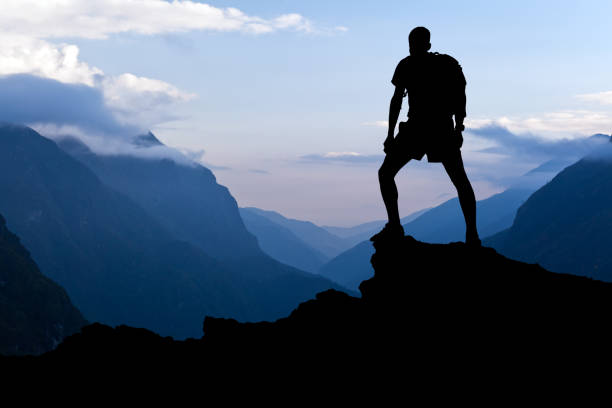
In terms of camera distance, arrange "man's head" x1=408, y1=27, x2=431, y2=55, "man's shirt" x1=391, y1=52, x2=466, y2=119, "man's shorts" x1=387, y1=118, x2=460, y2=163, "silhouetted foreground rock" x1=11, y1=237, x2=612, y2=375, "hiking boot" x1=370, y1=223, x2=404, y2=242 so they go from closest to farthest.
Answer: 1. "silhouetted foreground rock" x1=11, y1=237, x2=612, y2=375
2. "man's shorts" x1=387, y1=118, x2=460, y2=163
3. "man's shirt" x1=391, y1=52, x2=466, y2=119
4. "man's head" x1=408, y1=27, x2=431, y2=55
5. "hiking boot" x1=370, y1=223, x2=404, y2=242

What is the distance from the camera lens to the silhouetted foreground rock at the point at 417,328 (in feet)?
34.2

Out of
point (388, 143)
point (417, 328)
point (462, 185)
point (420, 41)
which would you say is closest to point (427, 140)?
point (388, 143)

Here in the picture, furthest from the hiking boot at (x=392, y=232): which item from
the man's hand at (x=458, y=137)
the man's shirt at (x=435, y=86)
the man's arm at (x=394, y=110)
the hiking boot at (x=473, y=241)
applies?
the man's shirt at (x=435, y=86)

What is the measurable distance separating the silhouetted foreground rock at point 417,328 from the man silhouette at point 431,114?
4.99 feet

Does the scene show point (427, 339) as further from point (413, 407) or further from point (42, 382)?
point (42, 382)

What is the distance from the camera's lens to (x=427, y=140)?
518 inches

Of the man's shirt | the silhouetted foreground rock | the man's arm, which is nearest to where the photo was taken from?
the silhouetted foreground rock

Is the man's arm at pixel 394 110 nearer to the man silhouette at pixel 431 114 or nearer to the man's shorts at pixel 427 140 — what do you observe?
the man silhouette at pixel 431 114

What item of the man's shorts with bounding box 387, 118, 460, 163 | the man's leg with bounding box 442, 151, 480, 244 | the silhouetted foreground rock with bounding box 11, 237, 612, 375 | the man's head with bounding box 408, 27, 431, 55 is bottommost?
the silhouetted foreground rock with bounding box 11, 237, 612, 375

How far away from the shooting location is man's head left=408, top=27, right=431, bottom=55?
13.4 m

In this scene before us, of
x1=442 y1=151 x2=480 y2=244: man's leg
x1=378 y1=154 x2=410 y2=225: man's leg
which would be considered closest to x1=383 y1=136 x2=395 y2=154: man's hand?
x1=378 y1=154 x2=410 y2=225: man's leg

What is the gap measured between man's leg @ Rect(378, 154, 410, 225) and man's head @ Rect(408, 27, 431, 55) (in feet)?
7.75

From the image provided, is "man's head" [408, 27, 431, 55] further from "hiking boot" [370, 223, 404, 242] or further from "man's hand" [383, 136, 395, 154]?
"hiking boot" [370, 223, 404, 242]

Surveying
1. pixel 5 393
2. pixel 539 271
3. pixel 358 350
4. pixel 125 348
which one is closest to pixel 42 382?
pixel 5 393
